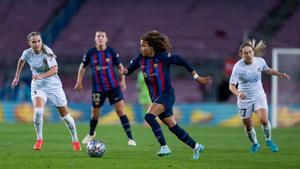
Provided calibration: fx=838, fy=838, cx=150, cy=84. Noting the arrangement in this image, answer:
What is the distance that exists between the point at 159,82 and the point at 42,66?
108 inches

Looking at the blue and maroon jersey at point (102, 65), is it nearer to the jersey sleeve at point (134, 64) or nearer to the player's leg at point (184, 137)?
the jersey sleeve at point (134, 64)

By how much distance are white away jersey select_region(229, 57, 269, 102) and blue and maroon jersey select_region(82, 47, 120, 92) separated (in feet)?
10.0

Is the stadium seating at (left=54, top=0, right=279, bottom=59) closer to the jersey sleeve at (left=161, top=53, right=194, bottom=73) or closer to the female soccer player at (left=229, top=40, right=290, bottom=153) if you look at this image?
the female soccer player at (left=229, top=40, right=290, bottom=153)

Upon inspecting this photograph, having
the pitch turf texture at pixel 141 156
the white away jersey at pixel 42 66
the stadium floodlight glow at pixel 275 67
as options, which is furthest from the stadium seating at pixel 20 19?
the white away jersey at pixel 42 66

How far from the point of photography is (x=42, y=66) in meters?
15.8

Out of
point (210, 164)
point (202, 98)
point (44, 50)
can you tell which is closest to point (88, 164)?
point (210, 164)

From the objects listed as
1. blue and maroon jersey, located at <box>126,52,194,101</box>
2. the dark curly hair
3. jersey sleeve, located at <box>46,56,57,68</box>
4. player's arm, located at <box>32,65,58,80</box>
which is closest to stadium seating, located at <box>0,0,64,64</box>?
jersey sleeve, located at <box>46,56,57,68</box>

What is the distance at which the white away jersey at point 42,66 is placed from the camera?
51.5 feet

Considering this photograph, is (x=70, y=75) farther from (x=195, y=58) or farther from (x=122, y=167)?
(x=122, y=167)

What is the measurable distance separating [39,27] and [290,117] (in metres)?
12.8

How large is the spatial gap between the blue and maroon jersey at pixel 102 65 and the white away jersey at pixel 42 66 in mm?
2394

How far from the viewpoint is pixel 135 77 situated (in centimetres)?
3416

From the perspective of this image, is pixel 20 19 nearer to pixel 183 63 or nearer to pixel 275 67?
pixel 275 67

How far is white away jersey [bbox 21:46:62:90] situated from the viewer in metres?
15.7
